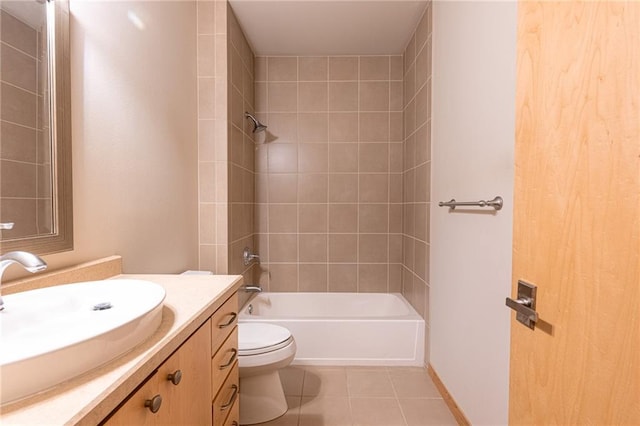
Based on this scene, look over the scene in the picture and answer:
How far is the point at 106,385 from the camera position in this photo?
0.52 m

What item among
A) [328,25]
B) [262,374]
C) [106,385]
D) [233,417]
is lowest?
[262,374]

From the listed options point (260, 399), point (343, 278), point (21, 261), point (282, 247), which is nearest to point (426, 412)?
point (260, 399)

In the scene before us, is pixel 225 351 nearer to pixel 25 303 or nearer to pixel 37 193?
pixel 25 303

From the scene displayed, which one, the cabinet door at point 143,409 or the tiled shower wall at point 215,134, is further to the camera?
the tiled shower wall at point 215,134

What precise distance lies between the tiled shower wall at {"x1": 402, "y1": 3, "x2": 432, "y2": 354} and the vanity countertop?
5.73ft

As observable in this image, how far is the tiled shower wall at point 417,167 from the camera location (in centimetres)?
224

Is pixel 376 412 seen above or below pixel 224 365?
below

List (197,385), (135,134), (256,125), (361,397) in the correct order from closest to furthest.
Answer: (197,385)
(135,134)
(361,397)
(256,125)

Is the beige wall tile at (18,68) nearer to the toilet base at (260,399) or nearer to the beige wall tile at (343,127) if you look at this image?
the toilet base at (260,399)

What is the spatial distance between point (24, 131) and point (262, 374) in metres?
1.45

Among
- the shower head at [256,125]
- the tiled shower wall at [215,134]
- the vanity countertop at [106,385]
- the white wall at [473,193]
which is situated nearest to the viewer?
the vanity countertop at [106,385]

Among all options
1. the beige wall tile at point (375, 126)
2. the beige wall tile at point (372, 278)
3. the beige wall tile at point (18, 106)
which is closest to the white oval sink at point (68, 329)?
the beige wall tile at point (18, 106)

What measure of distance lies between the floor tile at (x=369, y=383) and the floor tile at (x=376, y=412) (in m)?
0.06

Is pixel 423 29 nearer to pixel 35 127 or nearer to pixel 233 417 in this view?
pixel 35 127
